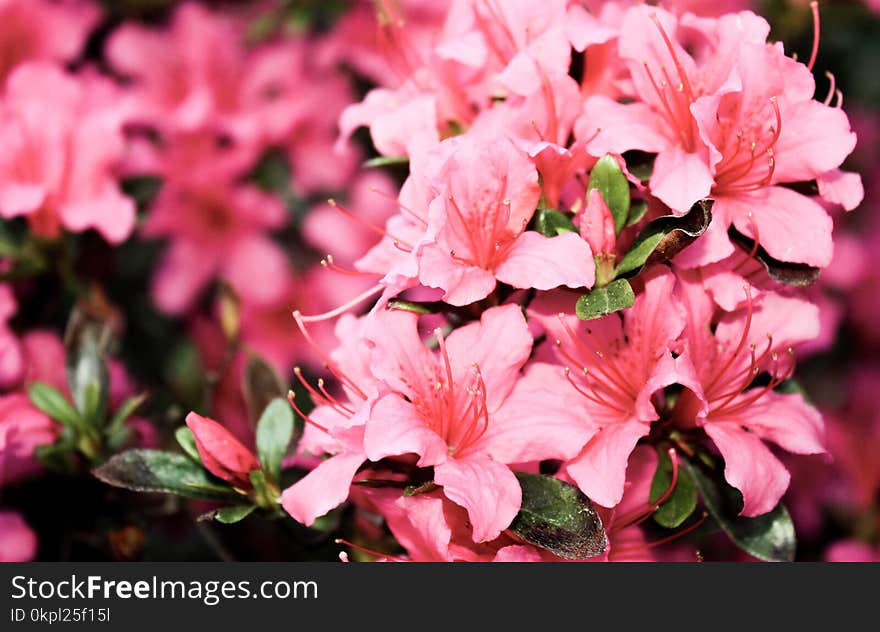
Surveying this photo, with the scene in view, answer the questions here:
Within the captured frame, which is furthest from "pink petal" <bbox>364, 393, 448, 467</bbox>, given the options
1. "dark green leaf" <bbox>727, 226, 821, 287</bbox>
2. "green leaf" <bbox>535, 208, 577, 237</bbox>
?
"dark green leaf" <bbox>727, 226, 821, 287</bbox>

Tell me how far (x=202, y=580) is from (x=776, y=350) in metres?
0.60

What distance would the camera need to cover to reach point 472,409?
1045mm

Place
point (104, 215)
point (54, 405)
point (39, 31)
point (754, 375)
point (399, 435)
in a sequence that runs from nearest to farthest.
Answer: point (399, 435), point (754, 375), point (54, 405), point (104, 215), point (39, 31)

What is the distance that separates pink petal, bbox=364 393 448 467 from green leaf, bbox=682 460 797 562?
0.28 metres

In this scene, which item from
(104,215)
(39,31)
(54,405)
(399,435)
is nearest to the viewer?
(399,435)

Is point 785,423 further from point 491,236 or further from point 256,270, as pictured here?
point 256,270

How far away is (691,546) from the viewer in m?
1.29

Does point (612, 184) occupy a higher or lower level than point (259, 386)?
higher

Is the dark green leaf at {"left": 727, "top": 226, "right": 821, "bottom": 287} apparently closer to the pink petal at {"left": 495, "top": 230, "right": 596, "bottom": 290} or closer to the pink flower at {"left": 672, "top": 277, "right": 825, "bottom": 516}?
the pink flower at {"left": 672, "top": 277, "right": 825, "bottom": 516}

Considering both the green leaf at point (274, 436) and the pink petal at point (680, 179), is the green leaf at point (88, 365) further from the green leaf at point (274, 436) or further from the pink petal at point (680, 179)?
the pink petal at point (680, 179)

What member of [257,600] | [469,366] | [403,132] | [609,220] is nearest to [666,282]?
[609,220]

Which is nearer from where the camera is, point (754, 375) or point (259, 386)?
point (754, 375)

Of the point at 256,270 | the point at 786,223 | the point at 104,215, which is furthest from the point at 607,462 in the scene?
the point at 256,270

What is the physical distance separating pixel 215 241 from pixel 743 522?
1072 mm
